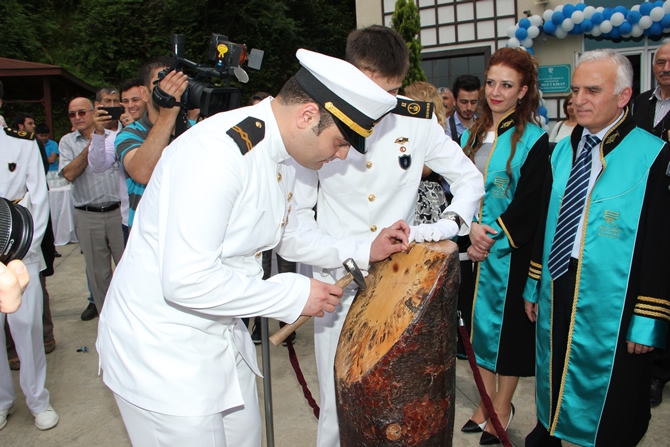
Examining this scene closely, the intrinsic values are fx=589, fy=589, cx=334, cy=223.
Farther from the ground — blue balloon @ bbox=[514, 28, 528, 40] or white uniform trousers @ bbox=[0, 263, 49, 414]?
blue balloon @ bbox=[514, 28, 528, 40]

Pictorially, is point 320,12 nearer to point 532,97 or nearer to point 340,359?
point 532,97

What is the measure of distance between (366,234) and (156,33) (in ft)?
61.3

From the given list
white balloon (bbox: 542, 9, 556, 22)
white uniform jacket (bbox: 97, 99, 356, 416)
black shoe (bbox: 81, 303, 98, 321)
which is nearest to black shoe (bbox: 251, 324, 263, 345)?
black shoe (bbox: 81, 303, 98, 321)

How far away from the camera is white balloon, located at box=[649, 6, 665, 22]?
9445mm

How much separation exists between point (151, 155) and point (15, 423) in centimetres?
198

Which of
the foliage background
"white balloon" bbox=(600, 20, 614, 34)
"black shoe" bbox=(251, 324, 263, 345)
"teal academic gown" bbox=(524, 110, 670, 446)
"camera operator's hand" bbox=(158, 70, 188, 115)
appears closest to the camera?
"teal academic gown" bbox=(524, 110, 670, 446)

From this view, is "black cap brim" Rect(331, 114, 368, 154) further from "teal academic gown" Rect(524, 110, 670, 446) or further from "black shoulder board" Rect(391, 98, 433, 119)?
"teal academic gown" Rect(524, 110, 670, 446)

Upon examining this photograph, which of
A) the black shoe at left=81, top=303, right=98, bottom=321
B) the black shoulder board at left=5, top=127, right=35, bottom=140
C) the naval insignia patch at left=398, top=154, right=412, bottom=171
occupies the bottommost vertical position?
the black shoe at left=81, top=303, right=98, bottom=321

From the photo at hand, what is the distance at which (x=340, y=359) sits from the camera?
Answer: 188 cm

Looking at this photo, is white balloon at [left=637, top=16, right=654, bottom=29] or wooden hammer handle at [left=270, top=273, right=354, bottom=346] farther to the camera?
white balloon at [left=637, top=16, right=654, bottom=29]

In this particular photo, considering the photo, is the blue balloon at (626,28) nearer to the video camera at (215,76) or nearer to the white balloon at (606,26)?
the white balloon at (606,26)

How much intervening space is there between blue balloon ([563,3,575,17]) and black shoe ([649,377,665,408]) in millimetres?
8653

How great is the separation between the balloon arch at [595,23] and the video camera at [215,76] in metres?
7.73

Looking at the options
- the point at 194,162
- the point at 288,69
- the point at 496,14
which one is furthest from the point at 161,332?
the point at 288,69
